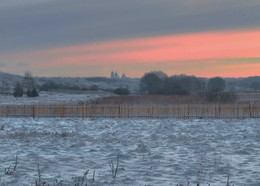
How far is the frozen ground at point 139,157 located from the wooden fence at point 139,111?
1051 centimetres

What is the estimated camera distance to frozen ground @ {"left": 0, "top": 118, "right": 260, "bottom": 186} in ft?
30.5

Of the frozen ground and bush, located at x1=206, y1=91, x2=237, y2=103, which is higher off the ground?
bush, located at x1=206, y1=91, x2=237, y2=103

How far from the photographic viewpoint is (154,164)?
1096cm

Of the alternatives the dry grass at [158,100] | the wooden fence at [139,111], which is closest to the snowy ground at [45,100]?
the dry grass at [158,100]

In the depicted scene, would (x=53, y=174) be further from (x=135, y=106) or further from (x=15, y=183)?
(x=135, y=106)

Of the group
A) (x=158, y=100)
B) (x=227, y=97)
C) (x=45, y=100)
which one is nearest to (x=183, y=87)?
(x=45, y=100)

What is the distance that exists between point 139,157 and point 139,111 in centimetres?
1804

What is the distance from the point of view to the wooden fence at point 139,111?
28.8m

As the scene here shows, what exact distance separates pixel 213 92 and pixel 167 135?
3122cm

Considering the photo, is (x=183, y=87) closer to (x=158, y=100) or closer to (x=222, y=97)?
(x=158, y=100)

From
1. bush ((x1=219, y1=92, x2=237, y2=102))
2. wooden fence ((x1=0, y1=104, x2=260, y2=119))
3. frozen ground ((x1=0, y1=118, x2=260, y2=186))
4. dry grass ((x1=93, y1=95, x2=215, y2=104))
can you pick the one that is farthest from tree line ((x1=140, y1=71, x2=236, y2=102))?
frozen ground ((x1=0, y1=118, x2=260, y2=186))

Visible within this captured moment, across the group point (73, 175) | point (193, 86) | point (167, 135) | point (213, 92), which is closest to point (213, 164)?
point (73, 175)

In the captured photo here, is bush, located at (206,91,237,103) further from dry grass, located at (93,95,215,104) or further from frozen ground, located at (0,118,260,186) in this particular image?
frozen ground, located at (0,118,260,186)

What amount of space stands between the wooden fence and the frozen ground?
1051cm
